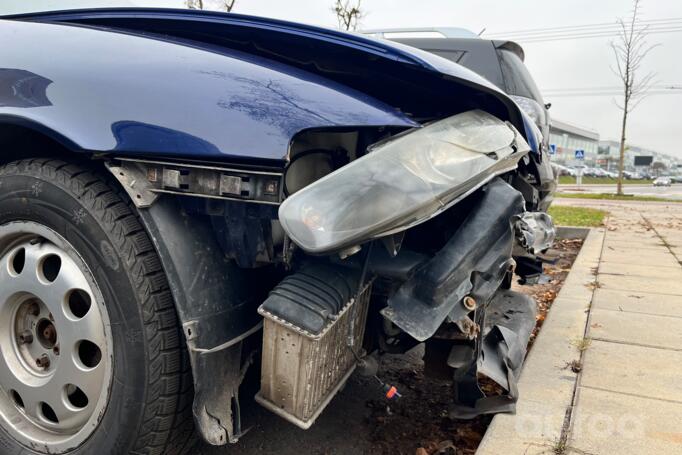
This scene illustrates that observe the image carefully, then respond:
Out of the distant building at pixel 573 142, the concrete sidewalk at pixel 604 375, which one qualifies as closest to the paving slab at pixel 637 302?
the concrete sidewalk at pixel 604 375

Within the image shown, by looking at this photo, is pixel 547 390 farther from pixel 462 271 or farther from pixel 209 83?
pixel 209 83

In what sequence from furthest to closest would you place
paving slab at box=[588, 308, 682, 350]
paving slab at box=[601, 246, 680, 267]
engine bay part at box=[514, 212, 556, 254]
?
paving slab at box=[601, 246, 680, 267] → paving slab at box=[588, 308, 682, 350] → engine bay part at box=[514, 212, 556, 254]

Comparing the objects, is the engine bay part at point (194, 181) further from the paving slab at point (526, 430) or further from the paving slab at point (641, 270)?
the paving slab at point (641, 270)

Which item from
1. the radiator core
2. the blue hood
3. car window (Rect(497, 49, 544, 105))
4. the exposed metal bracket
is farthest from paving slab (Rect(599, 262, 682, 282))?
the exposed metal bracket

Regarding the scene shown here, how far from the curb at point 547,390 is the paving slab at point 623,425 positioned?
0.06 m

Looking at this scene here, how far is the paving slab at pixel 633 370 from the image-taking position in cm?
230

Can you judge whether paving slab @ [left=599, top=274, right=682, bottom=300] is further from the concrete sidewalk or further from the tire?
the tire

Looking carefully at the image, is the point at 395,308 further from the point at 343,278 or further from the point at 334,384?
the point at 334,384

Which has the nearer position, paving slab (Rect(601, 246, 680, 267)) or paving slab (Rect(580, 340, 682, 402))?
paving slab (Rect(580, 340, 682, 402))

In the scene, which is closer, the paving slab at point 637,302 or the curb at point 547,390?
the curb at point 547,390

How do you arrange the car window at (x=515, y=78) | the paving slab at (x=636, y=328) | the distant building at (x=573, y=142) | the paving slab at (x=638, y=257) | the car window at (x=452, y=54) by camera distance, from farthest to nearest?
the distant building at (x=573, y=142) < the paving slab at (x=638, y=257) < the car window at (x=452, y=54) < the car window at (x=515, y=78) < the paving slab at (x=636, y=328)

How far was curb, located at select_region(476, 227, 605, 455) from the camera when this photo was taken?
184cm

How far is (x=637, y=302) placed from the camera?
3.75 meters

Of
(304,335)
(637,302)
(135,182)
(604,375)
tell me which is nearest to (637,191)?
(637,302)
